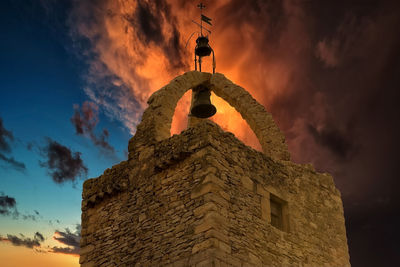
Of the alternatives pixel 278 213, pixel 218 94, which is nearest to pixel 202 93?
pixel 218 94

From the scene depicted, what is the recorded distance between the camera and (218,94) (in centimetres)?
1320

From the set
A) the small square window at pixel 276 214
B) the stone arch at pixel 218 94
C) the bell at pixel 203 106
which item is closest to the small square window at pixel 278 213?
the small square window at pixel 276 214

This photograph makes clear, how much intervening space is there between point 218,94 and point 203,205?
4.82 meters

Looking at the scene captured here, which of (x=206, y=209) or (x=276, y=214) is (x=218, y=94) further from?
(x=206, y=209)

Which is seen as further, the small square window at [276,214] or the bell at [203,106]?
the bell at [203,106]

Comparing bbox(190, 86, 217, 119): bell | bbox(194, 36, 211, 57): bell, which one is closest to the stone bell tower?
bbox(190, 86, 217, 119): bell

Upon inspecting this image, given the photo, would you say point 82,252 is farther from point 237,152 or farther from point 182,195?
point 237,152

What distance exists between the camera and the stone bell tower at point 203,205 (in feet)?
29.3

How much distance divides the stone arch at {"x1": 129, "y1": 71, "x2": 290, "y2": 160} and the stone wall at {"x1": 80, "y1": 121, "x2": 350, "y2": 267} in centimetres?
45

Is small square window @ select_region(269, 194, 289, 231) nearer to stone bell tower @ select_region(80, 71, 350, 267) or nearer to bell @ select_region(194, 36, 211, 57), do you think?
stone bell tower @ select_region(80, 71, 350, 267)

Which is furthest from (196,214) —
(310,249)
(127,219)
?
(310,249)

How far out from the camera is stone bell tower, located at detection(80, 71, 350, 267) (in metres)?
8.95

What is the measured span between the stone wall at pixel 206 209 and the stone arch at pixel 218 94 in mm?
446

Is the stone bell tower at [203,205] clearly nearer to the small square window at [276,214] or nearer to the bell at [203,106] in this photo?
the small square window at [276,214]
